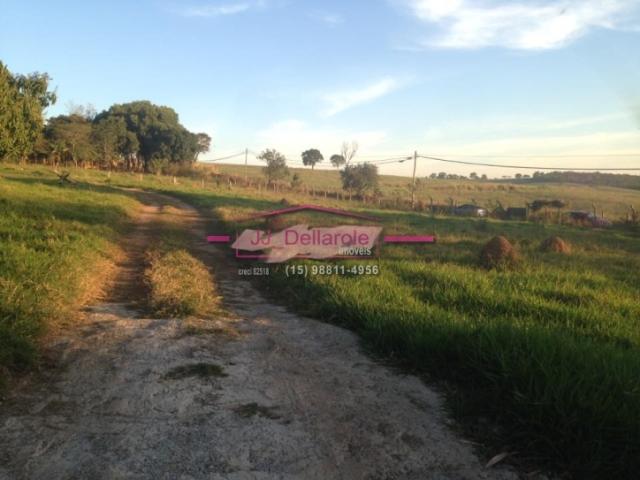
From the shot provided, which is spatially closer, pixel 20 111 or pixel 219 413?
pixel 219 413

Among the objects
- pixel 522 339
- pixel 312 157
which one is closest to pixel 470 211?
pixel 522 339

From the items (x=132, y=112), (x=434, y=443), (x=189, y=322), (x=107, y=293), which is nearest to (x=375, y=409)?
(x=434, y=443)

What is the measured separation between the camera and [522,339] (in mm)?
4039

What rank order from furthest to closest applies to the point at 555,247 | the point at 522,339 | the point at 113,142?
the point at 113,142, the point at 555,247, the point at 522,339

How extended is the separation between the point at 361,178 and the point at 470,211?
17.5 metres

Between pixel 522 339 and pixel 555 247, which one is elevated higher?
pixel 555 247

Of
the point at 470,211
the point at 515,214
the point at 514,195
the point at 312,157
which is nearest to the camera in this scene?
the point at 515,214

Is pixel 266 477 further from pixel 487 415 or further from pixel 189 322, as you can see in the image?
pixel 189 322

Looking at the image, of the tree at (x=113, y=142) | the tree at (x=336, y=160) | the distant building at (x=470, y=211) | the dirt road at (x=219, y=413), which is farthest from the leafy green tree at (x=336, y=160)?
the dirt road at (x=219, y=413)

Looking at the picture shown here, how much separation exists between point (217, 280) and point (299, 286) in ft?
4.77

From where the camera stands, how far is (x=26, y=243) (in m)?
7.89

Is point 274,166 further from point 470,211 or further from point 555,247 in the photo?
point 555,247
